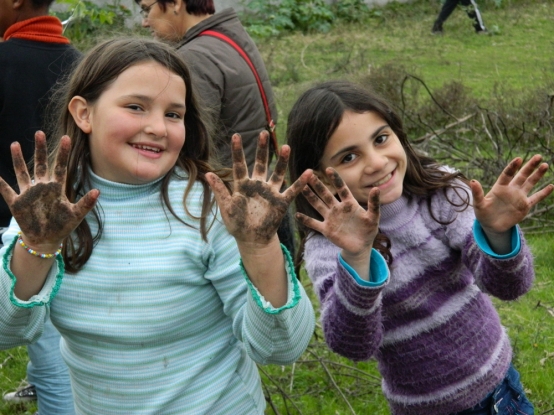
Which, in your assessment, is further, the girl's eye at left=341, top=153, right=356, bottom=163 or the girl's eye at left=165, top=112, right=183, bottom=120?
the girl's eye at left=341, top=153, right=356, bottom=163

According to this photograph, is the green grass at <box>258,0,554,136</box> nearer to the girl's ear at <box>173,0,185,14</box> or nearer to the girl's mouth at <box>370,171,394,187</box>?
the girl's ear at <box>173,0,185,14</box>

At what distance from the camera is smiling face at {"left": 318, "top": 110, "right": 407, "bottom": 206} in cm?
227

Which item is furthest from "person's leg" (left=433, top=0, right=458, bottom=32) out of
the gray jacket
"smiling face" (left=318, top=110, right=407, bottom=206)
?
"smiling face" (left=318, top=110, right=407, bottom=206)

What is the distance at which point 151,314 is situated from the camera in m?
2.02

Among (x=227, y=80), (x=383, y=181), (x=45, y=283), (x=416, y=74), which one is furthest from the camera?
(x=416, y=74)

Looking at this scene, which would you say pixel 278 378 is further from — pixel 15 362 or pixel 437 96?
pixel 437 96

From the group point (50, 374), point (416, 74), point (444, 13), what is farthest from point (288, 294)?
point (444, 13)

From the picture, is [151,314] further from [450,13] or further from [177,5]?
[450,13]

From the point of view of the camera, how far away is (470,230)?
226 cm

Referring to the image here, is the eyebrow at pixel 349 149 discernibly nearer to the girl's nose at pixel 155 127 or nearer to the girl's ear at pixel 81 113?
the girl's nose at pixel 155 127

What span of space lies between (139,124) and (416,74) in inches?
307

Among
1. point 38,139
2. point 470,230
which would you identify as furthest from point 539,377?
point 38,139

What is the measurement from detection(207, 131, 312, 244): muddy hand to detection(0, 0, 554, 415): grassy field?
136 cm

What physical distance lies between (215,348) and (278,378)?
194 cm
